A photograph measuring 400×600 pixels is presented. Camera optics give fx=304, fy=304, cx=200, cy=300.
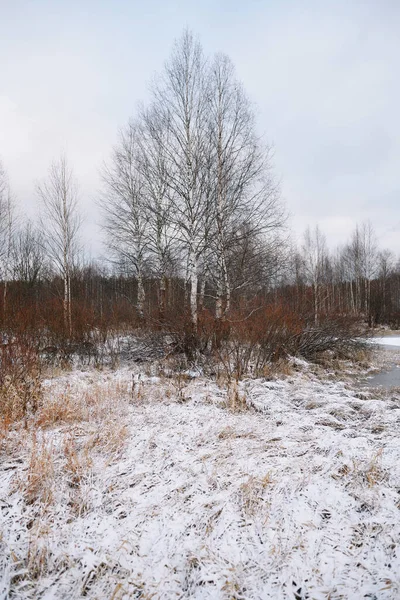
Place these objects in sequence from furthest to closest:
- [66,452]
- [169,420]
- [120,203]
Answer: [120,203]
[169,420]
[66,452]

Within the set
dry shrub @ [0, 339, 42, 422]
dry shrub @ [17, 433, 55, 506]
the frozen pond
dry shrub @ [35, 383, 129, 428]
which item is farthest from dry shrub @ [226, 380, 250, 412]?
the frozen pond

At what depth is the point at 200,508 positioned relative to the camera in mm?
2152

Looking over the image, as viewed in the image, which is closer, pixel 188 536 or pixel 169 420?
pixel 188 536

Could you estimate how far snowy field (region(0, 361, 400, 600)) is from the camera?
1.67m

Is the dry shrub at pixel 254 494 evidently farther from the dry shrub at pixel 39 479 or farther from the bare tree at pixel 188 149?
the bare tree at pixel 188 149

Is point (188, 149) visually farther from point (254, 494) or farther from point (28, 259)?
point (28, 259)

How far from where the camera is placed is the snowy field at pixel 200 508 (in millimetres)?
1665

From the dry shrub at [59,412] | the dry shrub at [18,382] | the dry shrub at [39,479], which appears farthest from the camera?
the dry shrub at [18,382]

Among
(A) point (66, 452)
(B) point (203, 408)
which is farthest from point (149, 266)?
(A) point (66, 452)

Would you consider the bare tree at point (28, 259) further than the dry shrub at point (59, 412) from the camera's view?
Yes

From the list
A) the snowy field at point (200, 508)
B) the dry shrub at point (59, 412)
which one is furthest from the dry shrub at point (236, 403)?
the dry shrub at point (59, 412)

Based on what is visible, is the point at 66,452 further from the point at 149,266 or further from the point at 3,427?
the point at 149,266

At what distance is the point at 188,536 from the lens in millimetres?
1930

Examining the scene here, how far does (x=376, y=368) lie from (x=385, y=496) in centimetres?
784
